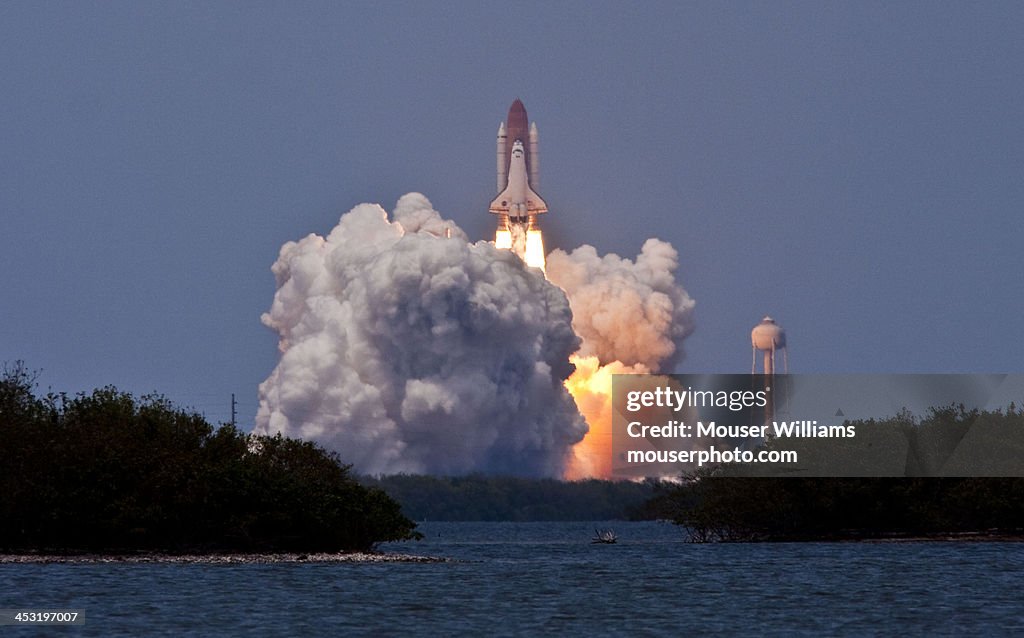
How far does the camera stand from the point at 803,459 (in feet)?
393

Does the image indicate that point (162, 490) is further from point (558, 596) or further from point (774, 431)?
point (774, 431)

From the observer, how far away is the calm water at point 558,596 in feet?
243

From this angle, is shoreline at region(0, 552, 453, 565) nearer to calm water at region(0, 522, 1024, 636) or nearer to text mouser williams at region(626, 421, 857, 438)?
calm water at region(0, 522, 1024, 636)

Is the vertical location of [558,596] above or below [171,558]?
below

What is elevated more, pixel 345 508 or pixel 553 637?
pixel 345 508

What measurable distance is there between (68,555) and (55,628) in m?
28.8

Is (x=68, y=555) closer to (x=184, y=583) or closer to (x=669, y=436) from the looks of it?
(x=184, y=583)

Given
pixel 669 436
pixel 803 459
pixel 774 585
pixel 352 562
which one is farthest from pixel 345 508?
pixel 669 436

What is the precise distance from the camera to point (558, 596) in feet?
286

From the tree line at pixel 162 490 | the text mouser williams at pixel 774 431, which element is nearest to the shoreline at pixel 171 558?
the tree line at pixel 162 490

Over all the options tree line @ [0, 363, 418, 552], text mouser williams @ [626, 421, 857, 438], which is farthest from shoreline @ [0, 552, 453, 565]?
text mouser williams @ [626, 421, 857, 438]

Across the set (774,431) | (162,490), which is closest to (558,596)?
(162,490)

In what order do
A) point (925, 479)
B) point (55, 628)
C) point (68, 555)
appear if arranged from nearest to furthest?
point (55, 628) → point (68, 555) → point (925, 479)

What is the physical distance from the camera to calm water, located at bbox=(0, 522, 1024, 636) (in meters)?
73.9
